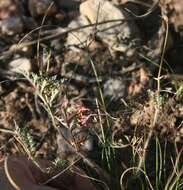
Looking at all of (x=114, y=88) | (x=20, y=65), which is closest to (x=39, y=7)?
(x=20, y=65)

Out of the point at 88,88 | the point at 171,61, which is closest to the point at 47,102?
the point at 88,88

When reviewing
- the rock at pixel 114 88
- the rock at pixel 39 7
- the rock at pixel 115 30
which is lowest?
the rock at pixel 114 88

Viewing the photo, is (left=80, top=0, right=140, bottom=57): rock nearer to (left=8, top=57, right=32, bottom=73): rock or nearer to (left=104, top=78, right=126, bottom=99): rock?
(left=104, top=78, right=126, bottom=99): rock

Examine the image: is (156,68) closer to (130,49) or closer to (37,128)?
(130,49)

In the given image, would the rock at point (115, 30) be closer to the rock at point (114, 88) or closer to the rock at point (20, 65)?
the rock at point (114, 88)

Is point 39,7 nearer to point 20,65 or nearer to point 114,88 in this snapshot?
point 20,65

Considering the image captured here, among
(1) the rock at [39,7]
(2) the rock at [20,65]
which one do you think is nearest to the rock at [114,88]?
(2) the rock at [20,65]
